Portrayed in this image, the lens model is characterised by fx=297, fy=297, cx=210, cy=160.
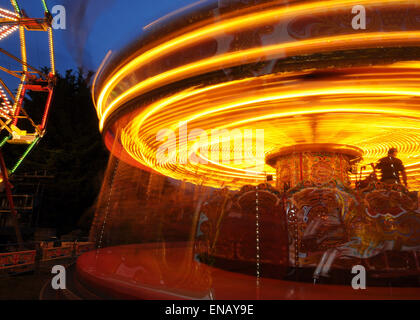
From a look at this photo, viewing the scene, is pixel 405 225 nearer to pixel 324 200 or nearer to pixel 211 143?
pixel 324 200

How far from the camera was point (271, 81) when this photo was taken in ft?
12.7

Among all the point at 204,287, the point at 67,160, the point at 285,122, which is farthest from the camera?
the point at 67,160

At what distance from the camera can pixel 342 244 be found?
4141 mm

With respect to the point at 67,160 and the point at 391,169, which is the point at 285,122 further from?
the point at 67,160

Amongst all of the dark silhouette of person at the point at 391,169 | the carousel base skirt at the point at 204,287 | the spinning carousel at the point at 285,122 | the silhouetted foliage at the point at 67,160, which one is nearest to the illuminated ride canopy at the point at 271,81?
the spinning carousel at the point at 285,122

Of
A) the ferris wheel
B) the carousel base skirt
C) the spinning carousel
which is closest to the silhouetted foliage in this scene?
the ferris wheel

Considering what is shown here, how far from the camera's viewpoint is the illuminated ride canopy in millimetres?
3256

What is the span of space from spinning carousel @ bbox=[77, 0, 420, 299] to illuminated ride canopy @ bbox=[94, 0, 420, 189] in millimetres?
17

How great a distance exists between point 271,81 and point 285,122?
1.97m

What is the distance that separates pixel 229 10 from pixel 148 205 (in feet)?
47.9

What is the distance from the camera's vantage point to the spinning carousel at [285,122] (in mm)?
3352

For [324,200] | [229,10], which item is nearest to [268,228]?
[324,200]

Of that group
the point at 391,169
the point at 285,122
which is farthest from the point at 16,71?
the point at 391,169

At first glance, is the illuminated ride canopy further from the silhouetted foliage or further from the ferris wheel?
the silhouetted foliage
